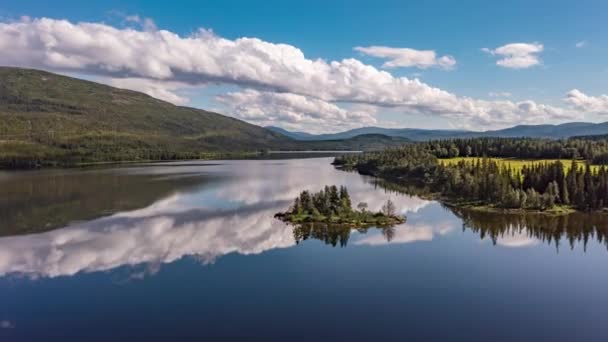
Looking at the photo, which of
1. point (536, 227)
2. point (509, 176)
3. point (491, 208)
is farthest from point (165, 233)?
point (509, 176)

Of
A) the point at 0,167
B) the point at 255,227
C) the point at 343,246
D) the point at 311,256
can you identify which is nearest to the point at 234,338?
the point at 311,256

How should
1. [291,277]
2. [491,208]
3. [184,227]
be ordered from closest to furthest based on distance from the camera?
[291,277]
[184,227]
[491,208]

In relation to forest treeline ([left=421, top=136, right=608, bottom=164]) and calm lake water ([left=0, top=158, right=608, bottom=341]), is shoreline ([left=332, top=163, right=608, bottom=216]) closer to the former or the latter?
calm lake water ([left=0, top=158, right=608, bottom=341])

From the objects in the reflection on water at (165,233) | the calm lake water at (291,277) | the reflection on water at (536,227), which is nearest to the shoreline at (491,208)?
the reflection on water at (536,227)

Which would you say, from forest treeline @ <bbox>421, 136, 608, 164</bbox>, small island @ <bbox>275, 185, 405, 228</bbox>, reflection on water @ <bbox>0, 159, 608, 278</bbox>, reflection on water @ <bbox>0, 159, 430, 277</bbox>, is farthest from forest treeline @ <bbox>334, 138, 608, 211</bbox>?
small island @ <bbox>275, 185, 405, 228</bbox>

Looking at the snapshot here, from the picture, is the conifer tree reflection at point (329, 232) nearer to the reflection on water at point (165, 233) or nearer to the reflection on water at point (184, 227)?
the reflection on water at point (184, 227)

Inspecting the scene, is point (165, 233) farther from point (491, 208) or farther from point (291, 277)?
point (491, 208)
